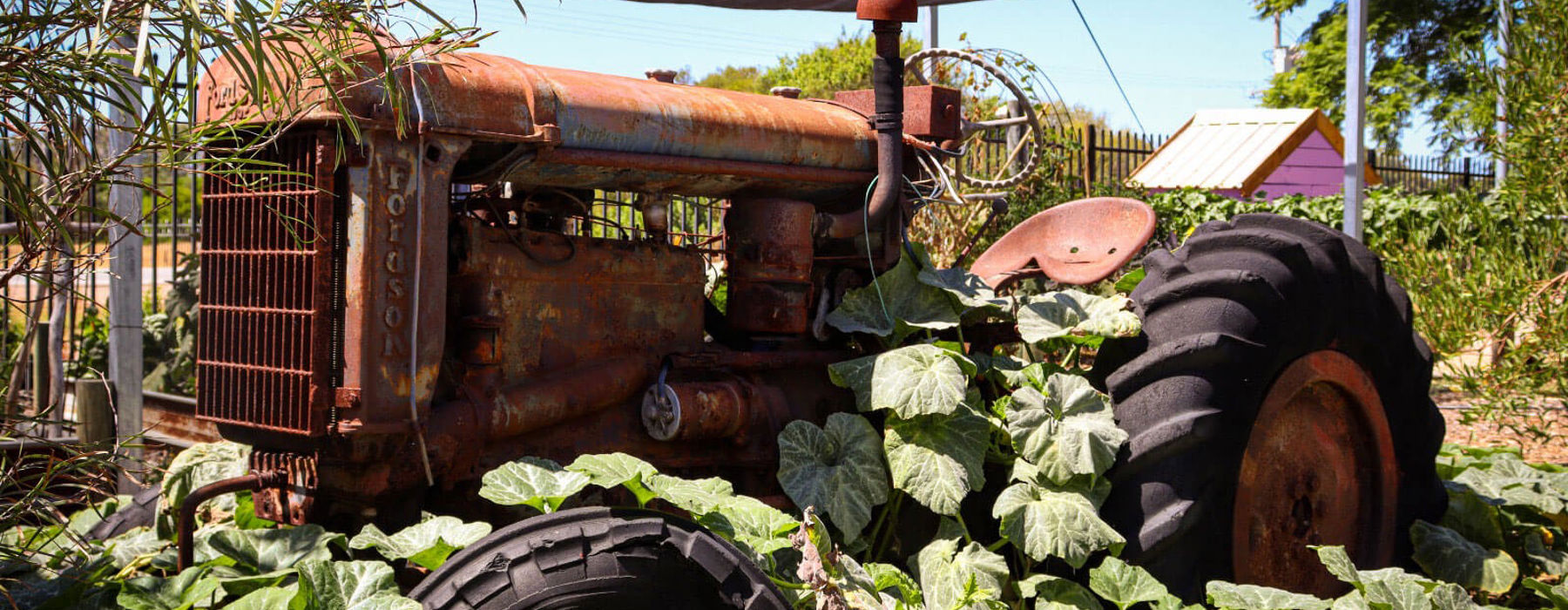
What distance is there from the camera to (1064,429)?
132 inches

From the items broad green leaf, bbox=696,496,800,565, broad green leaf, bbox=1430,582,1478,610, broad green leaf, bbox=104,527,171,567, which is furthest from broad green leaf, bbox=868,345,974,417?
broad green leaf, bbox=104,527,171,567

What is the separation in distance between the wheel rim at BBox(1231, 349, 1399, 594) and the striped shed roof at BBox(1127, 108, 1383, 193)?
984 centimetres

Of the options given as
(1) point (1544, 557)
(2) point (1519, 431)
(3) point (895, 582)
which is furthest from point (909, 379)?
(2) point (1519, 431)

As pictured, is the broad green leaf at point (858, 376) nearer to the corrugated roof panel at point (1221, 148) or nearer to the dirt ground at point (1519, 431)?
the dirt ground at point (1519, 431)

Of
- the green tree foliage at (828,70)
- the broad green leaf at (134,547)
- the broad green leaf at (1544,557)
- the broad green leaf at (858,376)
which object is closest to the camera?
the broad green leaf at (134,547)

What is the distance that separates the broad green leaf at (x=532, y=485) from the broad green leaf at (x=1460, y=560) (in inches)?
108

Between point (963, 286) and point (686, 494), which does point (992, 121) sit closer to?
point (963, 286)

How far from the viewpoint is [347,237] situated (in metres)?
2.83

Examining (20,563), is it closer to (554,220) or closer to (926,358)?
(554,220)

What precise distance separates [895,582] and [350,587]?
1205 mm

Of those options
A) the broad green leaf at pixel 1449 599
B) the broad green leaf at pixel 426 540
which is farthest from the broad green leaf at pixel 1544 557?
the broad green leaf at pixel 426 540

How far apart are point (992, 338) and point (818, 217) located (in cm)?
69

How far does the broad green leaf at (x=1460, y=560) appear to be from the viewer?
13.0ft

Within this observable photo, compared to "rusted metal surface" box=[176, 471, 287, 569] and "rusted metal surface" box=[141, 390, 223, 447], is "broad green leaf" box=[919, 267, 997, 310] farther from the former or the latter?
"rusted metal surface" box=[141, 390, 223, 447]
